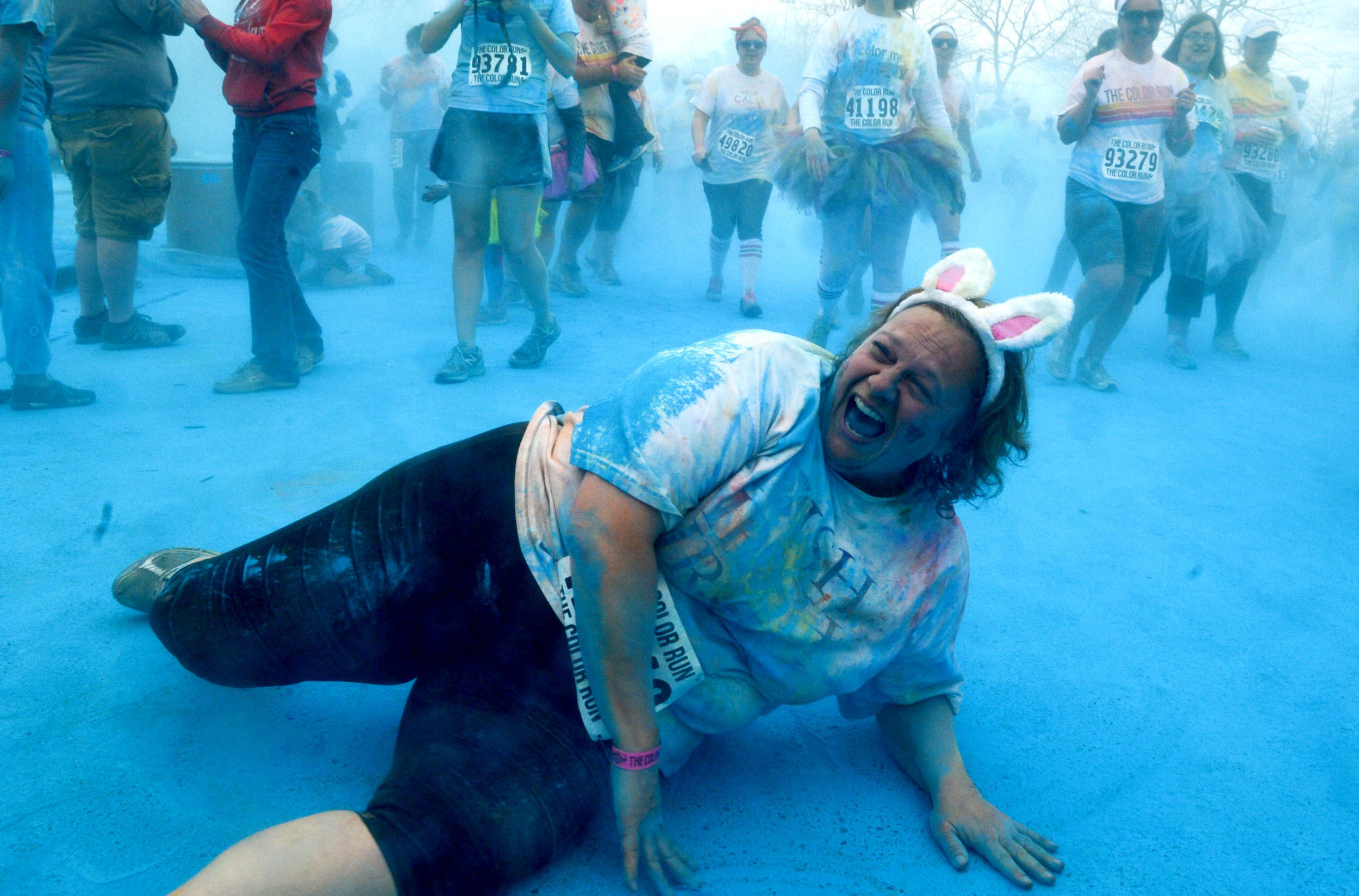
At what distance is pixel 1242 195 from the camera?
19.1 feet

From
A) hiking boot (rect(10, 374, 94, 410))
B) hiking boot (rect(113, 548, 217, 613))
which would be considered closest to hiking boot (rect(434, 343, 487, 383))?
hiking boot (rect(10, 374, 94, 410))

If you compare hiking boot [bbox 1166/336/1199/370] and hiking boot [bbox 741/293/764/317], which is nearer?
hiking boot [bbox 1166/336/1199/370]

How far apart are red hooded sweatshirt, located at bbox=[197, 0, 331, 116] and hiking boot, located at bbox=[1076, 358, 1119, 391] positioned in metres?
4.25

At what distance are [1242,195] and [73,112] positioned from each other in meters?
6.54

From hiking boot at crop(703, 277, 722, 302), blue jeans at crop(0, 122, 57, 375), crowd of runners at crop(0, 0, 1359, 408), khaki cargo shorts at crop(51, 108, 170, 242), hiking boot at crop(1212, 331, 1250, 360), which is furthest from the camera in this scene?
hiking boot at crop(703, 277, 722, 302)

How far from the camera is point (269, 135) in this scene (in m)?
3.49

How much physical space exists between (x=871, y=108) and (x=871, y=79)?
143 millimetres

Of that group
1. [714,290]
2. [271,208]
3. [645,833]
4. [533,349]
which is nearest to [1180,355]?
[714,290]

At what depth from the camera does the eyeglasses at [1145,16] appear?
4473mm

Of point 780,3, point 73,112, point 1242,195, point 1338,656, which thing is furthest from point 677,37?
point 1338,656

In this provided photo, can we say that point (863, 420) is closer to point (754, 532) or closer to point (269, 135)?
point (754, 532)

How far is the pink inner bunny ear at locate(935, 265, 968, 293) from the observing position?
1.45m

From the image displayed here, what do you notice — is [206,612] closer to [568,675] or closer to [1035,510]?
[568,675]

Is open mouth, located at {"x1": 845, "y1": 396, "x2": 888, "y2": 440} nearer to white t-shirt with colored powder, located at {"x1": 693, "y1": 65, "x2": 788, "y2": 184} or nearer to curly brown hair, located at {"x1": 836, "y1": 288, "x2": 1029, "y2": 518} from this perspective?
curly brown hair, located at {"x1": 836, "y1": 288, "x2": 1029, "y2": 518}
